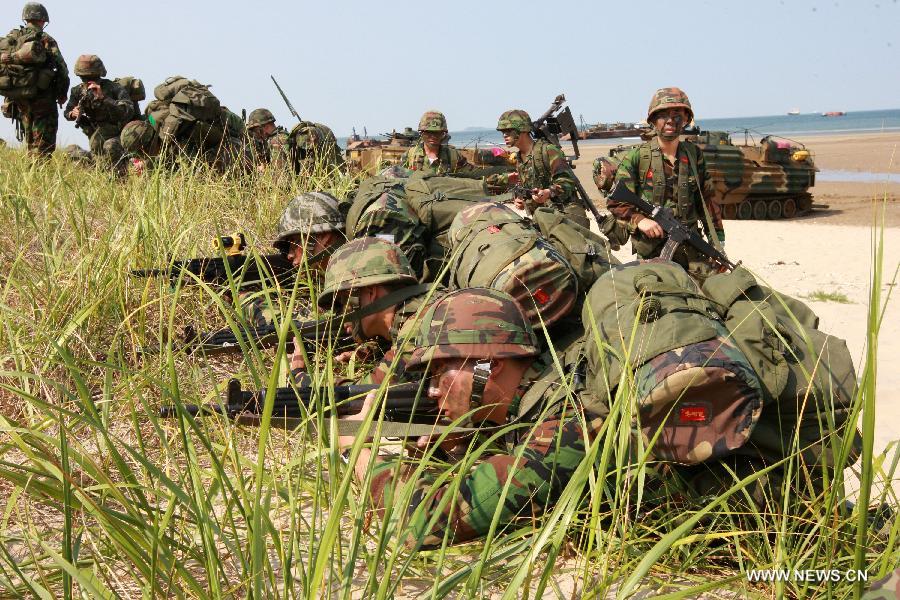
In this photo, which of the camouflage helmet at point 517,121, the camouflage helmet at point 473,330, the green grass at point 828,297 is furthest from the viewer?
the camouflage helmet at point 517,121

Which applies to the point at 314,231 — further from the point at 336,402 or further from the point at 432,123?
the point at 432,123

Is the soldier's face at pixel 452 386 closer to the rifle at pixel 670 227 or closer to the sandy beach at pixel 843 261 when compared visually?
the sandy beach at pixel 843 261

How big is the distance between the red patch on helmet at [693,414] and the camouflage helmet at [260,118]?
918 cm

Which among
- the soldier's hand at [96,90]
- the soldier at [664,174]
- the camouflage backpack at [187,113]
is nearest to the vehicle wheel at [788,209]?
the camouflage backpack at [187,113]

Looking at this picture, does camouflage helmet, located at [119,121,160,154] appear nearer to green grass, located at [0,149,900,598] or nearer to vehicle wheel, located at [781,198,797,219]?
green grass, located at [0,149,900,598]

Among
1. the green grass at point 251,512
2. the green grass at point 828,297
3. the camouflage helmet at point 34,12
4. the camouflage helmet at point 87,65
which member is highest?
the camouflage helmet at point 34,12

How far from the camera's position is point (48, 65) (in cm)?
966

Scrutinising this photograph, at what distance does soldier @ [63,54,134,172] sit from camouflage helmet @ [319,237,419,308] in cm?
724

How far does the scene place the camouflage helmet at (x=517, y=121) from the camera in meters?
7.31

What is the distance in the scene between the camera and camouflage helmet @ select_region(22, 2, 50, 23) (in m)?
9.41

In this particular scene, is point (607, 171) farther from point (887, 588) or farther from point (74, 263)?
point (887, 588)

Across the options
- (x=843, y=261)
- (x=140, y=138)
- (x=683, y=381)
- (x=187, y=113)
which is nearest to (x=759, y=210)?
(x=843, y=261)

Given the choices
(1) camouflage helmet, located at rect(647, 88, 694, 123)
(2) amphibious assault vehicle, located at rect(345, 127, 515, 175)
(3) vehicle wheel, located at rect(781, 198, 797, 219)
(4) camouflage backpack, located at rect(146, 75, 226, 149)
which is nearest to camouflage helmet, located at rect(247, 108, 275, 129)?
(4) camouflage backpack, located at rect(146, 75, 226, 149)

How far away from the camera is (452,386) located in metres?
2.45
